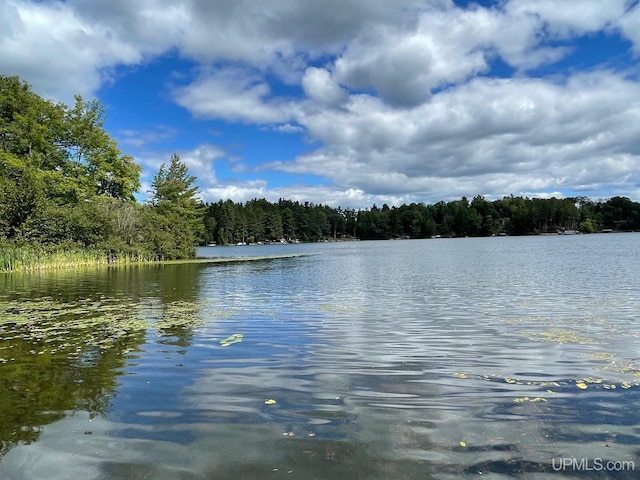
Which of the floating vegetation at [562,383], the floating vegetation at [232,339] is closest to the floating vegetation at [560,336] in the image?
the floating vegetation at [562,383]

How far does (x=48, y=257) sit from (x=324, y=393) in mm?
42750

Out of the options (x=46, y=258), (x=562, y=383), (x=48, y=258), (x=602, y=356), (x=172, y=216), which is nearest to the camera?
(x=562, y=383)

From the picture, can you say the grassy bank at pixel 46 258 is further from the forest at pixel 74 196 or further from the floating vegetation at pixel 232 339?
the floating vegetation at pixel 232 339

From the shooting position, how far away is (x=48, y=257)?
4141 cm

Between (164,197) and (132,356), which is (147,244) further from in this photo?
(132,356)

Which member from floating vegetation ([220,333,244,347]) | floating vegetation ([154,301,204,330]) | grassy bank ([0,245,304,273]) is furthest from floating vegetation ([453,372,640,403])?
grassy bank ([0,245,304,273])

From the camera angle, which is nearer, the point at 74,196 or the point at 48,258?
the point at 48,258

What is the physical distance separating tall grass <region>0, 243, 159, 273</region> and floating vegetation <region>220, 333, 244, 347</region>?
3523cm

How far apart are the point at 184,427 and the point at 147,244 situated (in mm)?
56502

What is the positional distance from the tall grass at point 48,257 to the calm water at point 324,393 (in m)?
26.6

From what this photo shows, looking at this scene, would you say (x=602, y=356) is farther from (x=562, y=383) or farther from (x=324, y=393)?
(x=324, y=393)

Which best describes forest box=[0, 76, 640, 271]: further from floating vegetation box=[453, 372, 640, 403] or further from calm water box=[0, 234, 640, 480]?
floating vegetation box=[453, 372, 640, 403]

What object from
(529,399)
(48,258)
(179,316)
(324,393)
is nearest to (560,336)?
(529,399)

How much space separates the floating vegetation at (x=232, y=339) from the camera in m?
11.2
